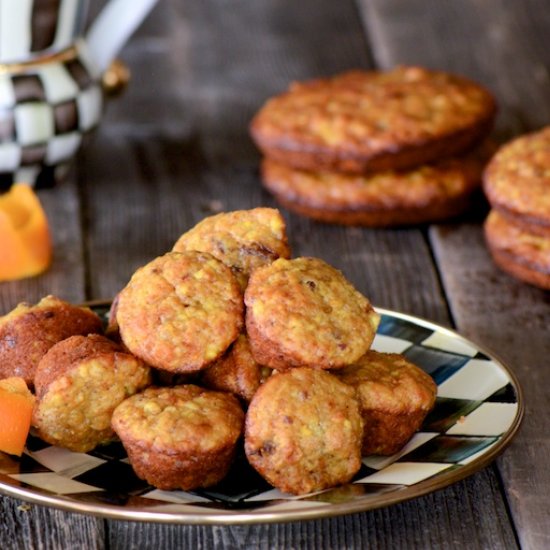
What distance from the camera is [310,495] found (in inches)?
45.7

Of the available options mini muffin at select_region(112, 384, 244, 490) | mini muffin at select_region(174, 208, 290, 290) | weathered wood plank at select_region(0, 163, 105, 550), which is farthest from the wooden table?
mini muffin at select_region(174, 208, 290, 290)

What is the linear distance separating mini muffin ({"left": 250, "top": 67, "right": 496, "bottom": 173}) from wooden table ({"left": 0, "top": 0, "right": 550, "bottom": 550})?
5.9 inches

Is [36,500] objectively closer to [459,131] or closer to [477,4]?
[459,131]

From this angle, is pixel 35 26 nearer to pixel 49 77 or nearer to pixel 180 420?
pixel 49 77

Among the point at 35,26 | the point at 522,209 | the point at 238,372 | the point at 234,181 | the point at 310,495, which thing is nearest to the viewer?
the point at 310,495

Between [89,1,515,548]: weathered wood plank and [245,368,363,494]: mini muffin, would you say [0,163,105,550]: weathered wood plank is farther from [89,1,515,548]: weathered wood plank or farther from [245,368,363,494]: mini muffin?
[245,368,363,494]: mini muffin

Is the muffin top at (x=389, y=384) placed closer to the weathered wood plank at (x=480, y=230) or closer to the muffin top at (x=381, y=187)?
the weathered wood plank at (x=480, y=230)

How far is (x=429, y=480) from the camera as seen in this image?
1.15 m

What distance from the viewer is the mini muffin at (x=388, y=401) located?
49.0 inches

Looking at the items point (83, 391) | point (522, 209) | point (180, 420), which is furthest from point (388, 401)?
point (522, 209)

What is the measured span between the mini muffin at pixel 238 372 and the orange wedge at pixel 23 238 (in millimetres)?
777

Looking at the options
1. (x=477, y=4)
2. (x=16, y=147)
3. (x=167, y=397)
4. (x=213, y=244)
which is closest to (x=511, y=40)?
(x=477, y=4)

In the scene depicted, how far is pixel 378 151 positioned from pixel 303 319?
0.91m

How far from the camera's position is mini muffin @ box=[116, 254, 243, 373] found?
123 centimetres
